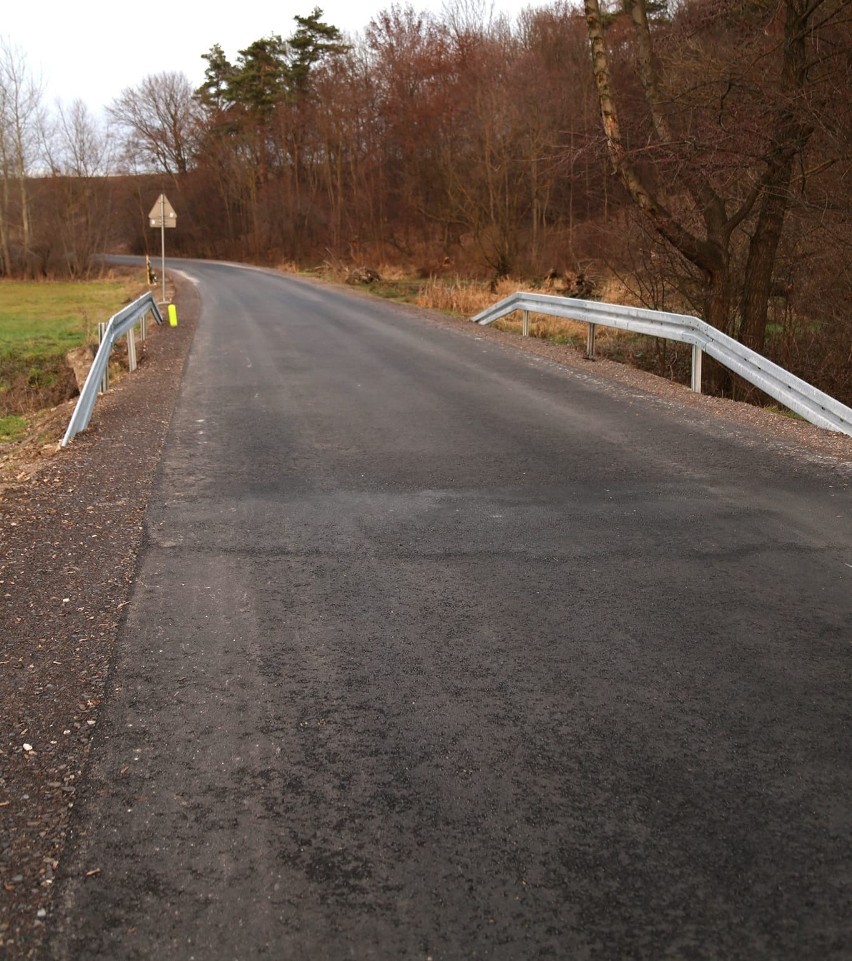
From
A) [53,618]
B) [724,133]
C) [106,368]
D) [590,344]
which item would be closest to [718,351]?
[590,344]

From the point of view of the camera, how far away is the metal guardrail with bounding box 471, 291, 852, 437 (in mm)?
8953

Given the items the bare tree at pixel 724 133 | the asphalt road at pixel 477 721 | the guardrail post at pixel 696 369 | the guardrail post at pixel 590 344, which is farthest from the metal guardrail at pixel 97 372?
the bare tree at pixel 724 133

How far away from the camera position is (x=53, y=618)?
4.58m

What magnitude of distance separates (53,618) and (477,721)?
2.27 m

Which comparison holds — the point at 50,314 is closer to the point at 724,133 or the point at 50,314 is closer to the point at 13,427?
the point at 13,427

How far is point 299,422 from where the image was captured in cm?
943

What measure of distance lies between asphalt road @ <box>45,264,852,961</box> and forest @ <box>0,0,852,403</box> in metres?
7.69

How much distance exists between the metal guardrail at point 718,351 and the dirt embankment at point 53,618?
6184mm

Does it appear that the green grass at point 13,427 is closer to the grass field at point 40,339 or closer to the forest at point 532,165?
the grass field at point 40,339

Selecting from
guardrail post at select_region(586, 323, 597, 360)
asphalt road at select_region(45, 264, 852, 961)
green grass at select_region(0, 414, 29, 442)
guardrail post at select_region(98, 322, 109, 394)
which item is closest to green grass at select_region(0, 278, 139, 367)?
green grass at select_region(0, 414, 29, 442)

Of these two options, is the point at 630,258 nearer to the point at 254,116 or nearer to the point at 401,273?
the point at 401,273

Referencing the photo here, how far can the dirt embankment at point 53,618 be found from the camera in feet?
9.31

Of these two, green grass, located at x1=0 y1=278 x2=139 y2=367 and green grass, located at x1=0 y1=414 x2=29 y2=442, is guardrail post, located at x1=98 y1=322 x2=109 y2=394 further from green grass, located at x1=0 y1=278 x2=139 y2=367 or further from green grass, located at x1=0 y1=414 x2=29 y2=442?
green grass, located at x1=0 y1=278 x2=139 y2=367

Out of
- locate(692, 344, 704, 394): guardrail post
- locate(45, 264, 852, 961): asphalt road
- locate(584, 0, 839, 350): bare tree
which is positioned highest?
locate(584, 0, 839, 350): bare tree
